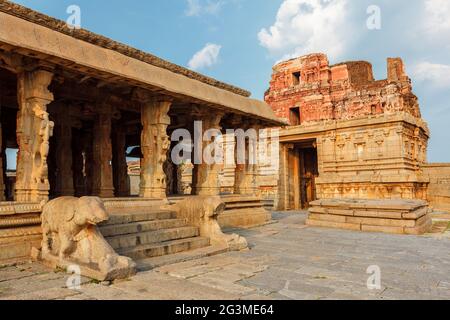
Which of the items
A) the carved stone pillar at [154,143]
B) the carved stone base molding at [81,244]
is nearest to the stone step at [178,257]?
the carved stone base molding at [81,244]

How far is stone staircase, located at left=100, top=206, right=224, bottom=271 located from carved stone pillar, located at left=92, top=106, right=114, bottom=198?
2.49 meters

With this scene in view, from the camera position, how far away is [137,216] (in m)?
6.70

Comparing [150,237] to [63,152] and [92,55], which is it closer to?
[92,55]

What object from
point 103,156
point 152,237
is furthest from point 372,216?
point 103,156

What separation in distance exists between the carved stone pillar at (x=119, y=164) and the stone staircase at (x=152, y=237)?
584 cm

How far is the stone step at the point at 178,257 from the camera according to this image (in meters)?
5.21

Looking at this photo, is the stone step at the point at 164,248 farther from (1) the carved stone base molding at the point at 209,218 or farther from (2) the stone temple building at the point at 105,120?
(1) the carved stone base molding at the point at 209,218

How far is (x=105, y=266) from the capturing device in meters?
4.38

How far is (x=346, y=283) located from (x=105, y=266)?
3029 mm

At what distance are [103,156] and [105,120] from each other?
0.99 meters

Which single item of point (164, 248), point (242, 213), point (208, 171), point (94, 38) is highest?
point (94, 38)

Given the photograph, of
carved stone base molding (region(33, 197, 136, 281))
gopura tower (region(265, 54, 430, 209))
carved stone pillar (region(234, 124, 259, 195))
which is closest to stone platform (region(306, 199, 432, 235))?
carved stone pillar (region(234, 124, 259, 195))

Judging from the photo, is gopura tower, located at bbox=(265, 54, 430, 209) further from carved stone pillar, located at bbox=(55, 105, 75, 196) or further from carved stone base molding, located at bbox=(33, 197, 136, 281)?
carved stone base molding, located at bbox=(33, 197, 136, 281)

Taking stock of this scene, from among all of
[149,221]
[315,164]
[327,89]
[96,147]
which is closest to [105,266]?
[149,221]
